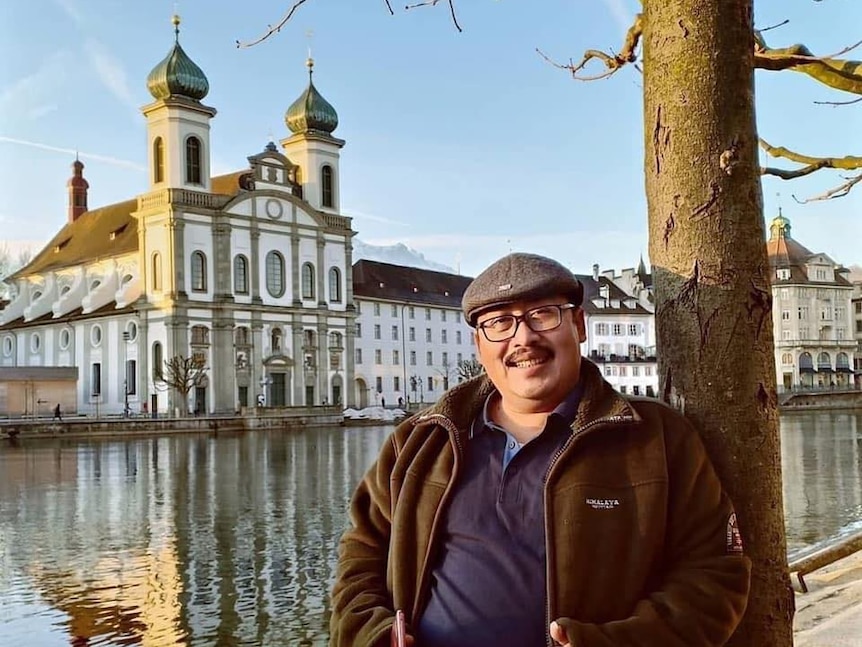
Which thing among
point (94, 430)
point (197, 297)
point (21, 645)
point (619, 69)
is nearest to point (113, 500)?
point (21, 645)

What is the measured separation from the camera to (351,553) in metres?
2.61

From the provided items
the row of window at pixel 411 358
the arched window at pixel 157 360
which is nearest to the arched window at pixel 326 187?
the row of window at pixel 411 358

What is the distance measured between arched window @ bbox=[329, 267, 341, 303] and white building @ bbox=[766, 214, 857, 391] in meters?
43.5

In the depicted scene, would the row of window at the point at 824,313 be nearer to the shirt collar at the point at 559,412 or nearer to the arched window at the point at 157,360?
the arched window at the point at 157,360

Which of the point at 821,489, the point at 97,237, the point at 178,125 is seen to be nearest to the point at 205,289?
the point at 178,125

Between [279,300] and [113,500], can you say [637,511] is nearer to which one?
[113,500]

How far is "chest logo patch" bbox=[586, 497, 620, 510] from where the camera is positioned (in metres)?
2.26

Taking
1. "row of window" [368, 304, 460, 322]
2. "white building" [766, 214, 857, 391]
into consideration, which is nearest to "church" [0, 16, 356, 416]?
"row of window" [368, 304, 460, 322]

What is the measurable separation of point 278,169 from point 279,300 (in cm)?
794

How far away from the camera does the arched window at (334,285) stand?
66.2 m

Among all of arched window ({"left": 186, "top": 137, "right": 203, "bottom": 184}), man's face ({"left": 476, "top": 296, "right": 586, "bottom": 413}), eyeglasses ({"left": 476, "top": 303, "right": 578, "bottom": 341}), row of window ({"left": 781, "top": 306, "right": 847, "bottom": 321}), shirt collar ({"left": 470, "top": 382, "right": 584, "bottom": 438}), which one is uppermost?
arched window ({"left": 186, "top": 137, "right": 203, "bottom": 184})

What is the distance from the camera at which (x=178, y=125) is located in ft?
198

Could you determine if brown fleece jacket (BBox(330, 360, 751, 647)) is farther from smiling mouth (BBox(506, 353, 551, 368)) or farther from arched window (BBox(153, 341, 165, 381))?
arched window (BBox(153, 341, 165, 381))

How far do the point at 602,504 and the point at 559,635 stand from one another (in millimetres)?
283
